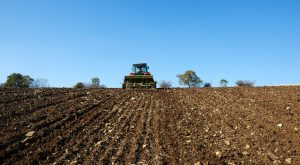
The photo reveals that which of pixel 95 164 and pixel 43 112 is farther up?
pixel 43 112

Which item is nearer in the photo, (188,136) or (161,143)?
(161,143)

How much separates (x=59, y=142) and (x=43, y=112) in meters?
4.76

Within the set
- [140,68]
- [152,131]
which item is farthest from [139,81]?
[152,131]

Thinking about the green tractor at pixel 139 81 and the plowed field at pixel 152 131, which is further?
the green tractor at pixel 139 81

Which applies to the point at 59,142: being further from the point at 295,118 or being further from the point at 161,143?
the point at 295,118

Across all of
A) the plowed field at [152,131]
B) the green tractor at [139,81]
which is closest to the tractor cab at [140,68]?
the green tractor at [139,81]

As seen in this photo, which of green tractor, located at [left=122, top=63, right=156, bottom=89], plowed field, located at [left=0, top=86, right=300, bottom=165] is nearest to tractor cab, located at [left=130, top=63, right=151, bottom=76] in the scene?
green tractor, located at [left=122, top=63, right=156, bottom=89]

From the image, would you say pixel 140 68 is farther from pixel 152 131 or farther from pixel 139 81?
pixel 152 131

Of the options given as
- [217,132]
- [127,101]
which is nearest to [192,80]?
[127,101]

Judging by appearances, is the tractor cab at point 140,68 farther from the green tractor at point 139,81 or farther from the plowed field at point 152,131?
the plowed field at point 152,131

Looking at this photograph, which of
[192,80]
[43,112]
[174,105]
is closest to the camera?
[43,112]

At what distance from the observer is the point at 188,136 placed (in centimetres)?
1201

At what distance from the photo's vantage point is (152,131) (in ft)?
41.2

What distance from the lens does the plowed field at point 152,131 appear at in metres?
9.88
